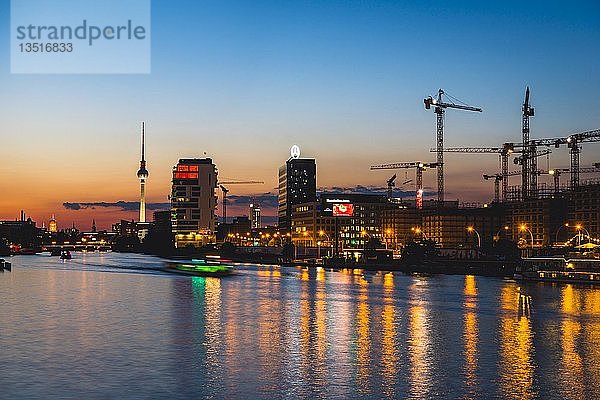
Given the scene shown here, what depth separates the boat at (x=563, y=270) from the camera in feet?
306

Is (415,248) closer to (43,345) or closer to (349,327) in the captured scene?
(349,327)

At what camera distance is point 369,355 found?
110 feet

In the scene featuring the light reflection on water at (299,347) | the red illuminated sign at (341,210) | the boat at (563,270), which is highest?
the red illuminated sign at (341,210)

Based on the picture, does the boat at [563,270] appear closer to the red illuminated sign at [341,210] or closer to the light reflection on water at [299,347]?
the light reflection on water at [299,347]

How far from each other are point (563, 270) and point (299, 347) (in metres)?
69.2

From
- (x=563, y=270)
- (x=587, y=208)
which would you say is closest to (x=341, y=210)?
(x=587, y=208)

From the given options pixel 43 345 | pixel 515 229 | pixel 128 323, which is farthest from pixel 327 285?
pixel 515 229

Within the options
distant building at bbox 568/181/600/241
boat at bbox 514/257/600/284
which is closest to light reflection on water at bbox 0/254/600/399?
boat at bbox 514/257/600/284

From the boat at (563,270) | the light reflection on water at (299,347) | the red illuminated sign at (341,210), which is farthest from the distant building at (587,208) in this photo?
the light reflection on water at (299,347)

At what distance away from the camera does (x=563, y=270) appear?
9631 cm

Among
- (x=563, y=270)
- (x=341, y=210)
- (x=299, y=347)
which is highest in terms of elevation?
(x=341, y=210)

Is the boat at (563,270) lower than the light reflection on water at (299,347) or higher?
higher

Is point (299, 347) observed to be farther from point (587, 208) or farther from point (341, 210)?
point (587, 208)

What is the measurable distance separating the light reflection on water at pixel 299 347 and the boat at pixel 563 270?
91.6 feet
